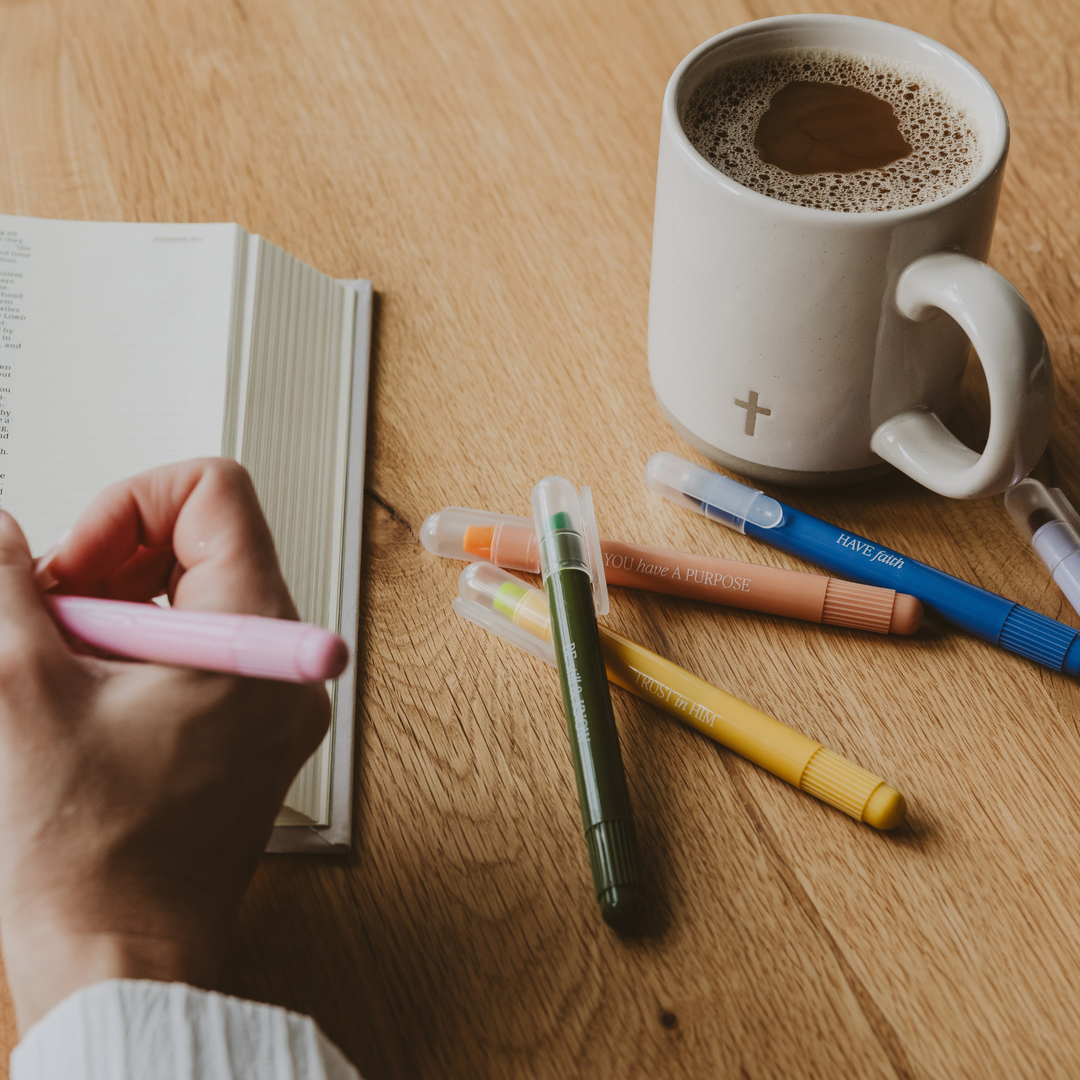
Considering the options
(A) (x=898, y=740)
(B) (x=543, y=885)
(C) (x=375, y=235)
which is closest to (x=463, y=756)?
(B) (x=543, y=885)

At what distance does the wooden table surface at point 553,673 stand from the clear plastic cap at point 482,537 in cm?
1

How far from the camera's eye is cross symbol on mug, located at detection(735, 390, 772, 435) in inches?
16.8

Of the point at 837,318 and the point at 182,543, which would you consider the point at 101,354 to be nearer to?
the point at 182,543

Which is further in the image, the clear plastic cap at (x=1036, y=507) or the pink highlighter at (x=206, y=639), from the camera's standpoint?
the clear plastic cap at (x=1036, y=507)

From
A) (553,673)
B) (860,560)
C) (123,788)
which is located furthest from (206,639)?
(860,560)

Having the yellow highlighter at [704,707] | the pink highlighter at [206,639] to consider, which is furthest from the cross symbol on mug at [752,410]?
the pink highlighter at [206,639]

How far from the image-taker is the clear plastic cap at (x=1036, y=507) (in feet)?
1.46

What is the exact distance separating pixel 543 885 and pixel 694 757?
0.07m

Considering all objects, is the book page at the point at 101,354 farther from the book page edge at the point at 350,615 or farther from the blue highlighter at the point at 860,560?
the blue highlighter at the point at 860,560

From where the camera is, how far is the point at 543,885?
0.36 metres

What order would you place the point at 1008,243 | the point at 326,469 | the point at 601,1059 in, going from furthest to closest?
the point at 1008,243
the point at 326,469
the point at 601,1059

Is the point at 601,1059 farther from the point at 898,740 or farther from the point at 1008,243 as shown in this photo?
the point at 1008,243

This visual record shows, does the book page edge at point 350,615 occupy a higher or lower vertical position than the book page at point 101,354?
lower

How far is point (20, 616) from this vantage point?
0.32 metres
